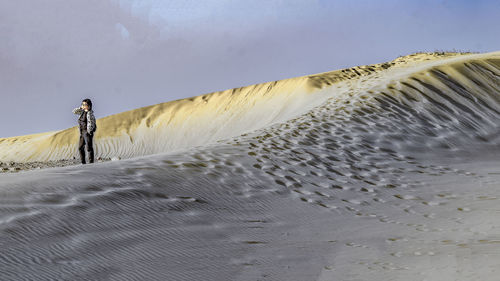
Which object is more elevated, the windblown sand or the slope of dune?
the slope of dune

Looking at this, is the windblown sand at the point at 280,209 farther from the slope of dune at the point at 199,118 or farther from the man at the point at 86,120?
the slope of dune at the point at 199,118

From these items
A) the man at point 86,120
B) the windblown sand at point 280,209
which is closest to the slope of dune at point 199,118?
the windblown sand at point 280,209

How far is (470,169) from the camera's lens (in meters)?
9.05

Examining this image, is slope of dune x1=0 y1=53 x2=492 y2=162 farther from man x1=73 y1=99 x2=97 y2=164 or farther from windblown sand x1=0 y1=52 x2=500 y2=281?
man x1=73 y1=99 x2=97 y2=164

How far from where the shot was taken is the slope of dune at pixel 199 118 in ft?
74.4

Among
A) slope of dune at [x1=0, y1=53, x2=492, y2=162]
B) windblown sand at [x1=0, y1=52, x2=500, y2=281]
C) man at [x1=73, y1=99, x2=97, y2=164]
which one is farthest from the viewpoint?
slope of dune at [x1=0, y1=53, x2=492, y2=162]

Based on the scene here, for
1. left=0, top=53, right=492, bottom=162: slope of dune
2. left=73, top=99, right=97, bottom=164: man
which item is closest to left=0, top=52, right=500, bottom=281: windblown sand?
left=73, top=99, right=97, bottom=164: man

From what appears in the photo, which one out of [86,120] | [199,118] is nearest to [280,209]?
[86,120]

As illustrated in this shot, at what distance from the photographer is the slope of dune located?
22.7 m

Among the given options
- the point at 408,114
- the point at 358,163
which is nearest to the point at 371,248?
Answer: the point at 358,163

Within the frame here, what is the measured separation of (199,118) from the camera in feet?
87.2

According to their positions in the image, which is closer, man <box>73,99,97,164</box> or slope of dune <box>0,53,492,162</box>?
man <box>73,99,97,164</box>

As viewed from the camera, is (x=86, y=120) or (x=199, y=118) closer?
(x=86, y=120)

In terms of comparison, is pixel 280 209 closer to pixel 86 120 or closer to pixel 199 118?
pixel 86 120
